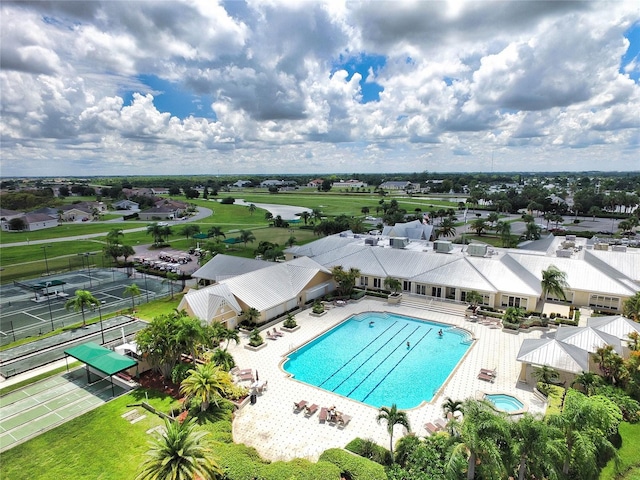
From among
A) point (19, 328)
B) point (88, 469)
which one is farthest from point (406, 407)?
point (19, 328)

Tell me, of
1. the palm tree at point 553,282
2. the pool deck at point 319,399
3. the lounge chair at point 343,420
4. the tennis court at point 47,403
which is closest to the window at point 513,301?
Result: the palm tree at point 553,282

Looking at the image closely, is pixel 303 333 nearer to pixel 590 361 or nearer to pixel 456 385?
pixel 456 385

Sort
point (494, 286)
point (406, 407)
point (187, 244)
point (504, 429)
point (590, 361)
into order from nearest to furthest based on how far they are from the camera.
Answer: point (504, 429) < point (406, 407) < point (590, 361) < point (494, 286) < point (187, 244)

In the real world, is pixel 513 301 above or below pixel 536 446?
below

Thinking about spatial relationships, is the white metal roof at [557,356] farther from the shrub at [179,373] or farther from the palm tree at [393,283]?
the shrub at [179,373]

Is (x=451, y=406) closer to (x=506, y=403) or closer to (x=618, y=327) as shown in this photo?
(x=506, y=403)

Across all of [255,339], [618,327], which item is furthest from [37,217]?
[618,327]
